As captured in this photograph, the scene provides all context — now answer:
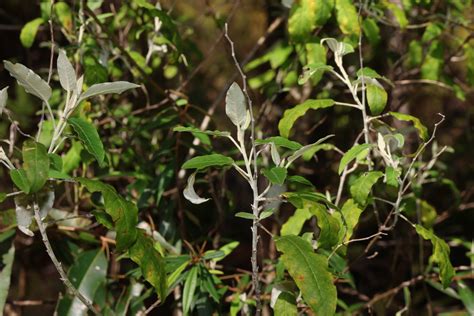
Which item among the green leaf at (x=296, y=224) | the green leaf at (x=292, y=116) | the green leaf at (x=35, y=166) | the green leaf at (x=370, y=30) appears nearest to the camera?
the green leaf at (x=35, y=166)

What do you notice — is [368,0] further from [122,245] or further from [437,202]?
[437,202]

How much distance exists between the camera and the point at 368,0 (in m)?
1.91

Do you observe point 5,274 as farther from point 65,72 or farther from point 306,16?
point 306,16

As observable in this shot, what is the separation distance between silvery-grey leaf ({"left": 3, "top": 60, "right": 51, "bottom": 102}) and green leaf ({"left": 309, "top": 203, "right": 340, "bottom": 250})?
1.93 feet

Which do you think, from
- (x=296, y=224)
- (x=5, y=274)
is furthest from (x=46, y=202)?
(x=296, y=224)

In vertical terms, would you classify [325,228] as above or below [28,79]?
below

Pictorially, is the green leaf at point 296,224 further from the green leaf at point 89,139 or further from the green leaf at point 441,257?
the green leaf at point 89,139

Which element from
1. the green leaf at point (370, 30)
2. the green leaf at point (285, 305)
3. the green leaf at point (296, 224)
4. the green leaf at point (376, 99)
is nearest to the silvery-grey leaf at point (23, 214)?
the green leaf at point (285, 305)

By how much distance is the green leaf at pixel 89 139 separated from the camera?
4.02 ft

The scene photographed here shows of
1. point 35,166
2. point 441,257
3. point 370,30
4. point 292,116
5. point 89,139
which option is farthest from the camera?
point 370,30

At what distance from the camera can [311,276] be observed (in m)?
1.17

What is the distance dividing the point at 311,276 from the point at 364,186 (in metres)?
0.28

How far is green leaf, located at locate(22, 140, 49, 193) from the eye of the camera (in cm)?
110

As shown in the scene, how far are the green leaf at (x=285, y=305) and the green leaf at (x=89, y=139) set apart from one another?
1.55 feet
